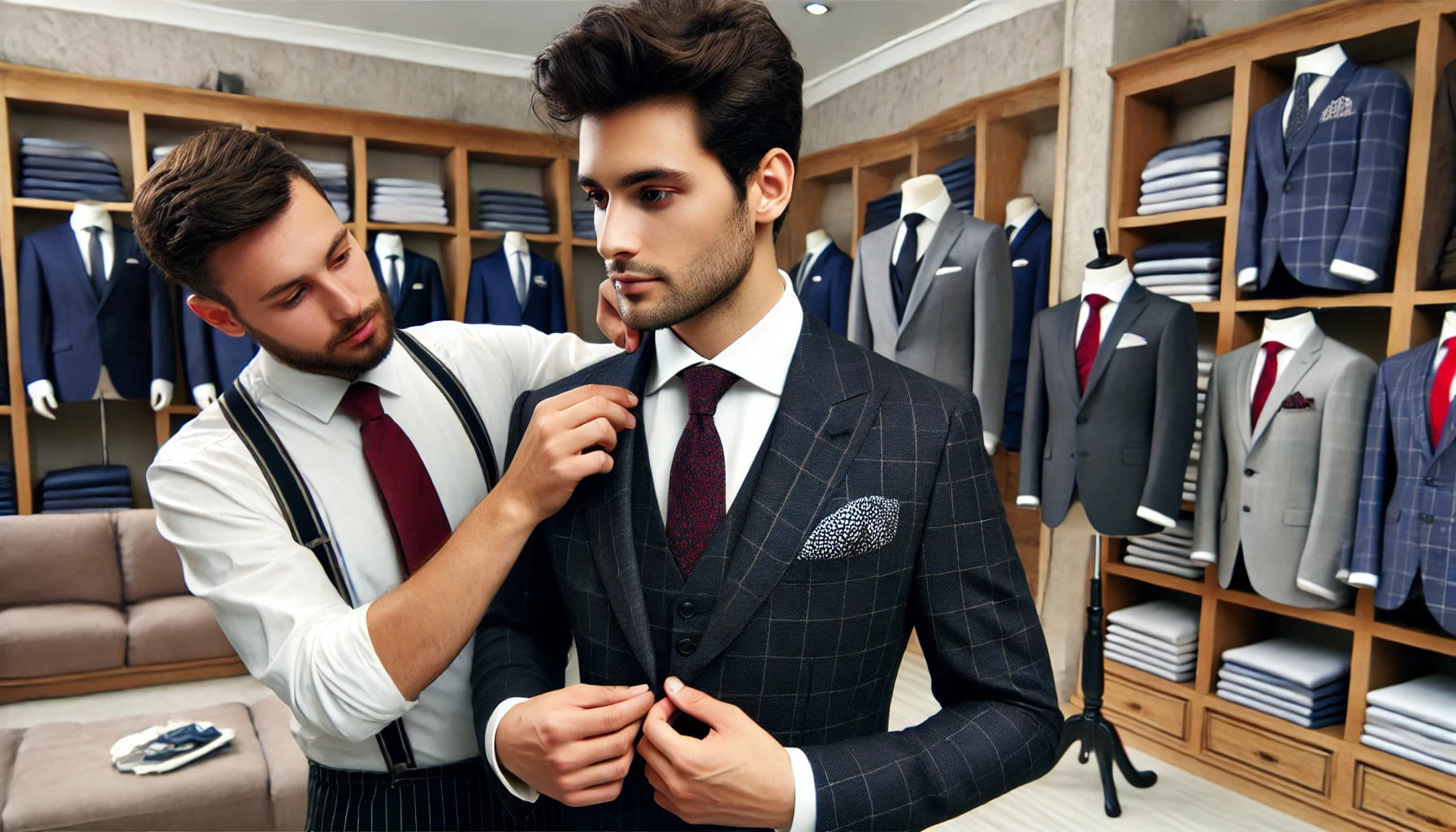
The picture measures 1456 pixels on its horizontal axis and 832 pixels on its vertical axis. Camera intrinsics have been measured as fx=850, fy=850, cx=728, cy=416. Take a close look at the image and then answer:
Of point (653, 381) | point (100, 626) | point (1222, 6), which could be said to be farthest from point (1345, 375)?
point (100, 626)

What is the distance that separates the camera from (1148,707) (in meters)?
3.41

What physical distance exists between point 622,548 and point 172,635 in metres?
4.09

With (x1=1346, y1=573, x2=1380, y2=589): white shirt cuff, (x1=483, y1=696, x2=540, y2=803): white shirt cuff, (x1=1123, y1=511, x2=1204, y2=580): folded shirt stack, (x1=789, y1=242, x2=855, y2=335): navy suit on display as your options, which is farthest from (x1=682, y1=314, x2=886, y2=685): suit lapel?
(x1=789, y1=242, x2=855, y2=335): navy suit on display

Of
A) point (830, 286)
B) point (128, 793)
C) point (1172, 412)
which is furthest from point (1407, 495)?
point (128, 793)

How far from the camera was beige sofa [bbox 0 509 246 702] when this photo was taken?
388cm

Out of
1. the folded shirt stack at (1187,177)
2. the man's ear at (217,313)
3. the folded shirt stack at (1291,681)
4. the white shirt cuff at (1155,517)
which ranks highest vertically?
the folded shirt stack at (1187,177)

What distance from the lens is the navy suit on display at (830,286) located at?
4836 millimetres

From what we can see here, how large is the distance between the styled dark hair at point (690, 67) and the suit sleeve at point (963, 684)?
419 mm

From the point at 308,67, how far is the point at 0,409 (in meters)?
2.55

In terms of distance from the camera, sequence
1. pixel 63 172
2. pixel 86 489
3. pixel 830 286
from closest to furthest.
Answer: pixel 63 172 → pixel 86 489 → pixel 830 286

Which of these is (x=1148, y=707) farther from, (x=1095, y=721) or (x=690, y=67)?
(x=690, y=67)

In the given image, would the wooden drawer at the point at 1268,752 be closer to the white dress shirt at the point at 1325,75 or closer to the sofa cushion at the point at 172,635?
the white dress shirt at the point at 1325,75

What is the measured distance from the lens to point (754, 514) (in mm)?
951

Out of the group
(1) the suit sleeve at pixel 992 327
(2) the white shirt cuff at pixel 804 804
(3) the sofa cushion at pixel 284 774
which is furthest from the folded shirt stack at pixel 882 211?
(2) the white shirt cuff at pixel 804 804
